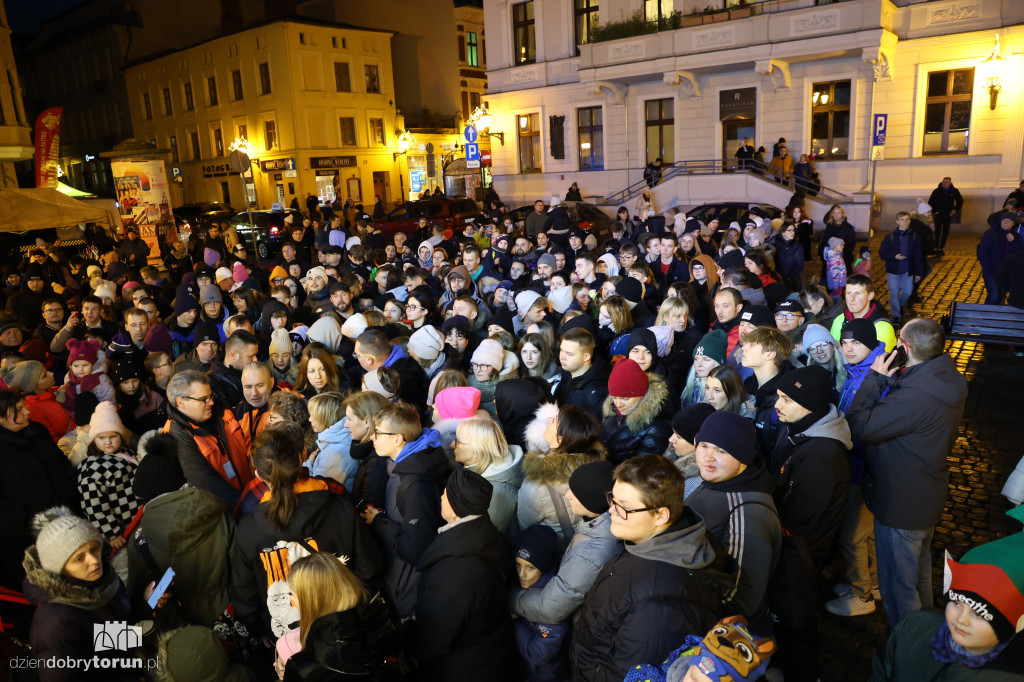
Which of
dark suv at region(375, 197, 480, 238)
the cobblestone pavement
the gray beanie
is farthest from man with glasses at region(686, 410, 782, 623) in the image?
dark suv at region(375, 197, 480, 238)

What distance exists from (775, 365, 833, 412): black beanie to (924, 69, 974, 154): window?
2035cm

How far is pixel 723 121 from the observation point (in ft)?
74.4

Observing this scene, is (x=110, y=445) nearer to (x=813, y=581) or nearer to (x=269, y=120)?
(x=813, y=581)

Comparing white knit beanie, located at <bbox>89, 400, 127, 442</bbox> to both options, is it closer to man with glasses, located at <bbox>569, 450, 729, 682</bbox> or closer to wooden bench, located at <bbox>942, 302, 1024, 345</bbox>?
man with glasses, located at <bbox>569, 450, 729, 682</bbox>

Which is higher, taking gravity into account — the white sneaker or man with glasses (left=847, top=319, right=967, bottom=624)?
man with glasses (left=847, top=319, right=967, bottom=624)

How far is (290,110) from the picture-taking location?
3559 centimetres

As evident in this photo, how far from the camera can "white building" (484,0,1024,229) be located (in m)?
18.4

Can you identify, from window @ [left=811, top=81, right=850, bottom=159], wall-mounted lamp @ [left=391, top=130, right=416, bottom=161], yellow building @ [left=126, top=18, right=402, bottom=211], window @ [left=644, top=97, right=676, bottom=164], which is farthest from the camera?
wall-mounted lamp @ [left=391, top=130, right=416, bottom=161]

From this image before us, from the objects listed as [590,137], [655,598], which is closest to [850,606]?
[655,598]

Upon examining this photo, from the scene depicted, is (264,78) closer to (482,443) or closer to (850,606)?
(482,443)

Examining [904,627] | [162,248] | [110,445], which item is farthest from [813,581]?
[162,248]

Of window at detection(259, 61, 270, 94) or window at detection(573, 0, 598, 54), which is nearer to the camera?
window at detection(573, 0, 598, 54)

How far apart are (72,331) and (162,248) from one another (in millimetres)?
10425

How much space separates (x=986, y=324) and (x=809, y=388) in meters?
7.30
